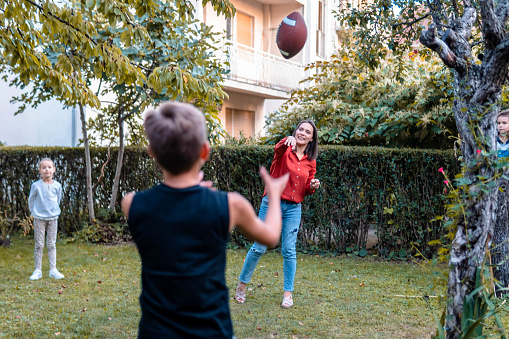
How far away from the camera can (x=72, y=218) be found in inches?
405

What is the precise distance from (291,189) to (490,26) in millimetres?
2348

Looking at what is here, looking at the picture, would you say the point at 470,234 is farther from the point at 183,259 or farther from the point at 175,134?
the point at 175,134

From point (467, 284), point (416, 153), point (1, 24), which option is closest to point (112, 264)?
point (1, 24)

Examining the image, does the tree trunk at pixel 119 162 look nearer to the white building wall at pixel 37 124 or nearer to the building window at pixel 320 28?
the white building wall at pixel 37 124

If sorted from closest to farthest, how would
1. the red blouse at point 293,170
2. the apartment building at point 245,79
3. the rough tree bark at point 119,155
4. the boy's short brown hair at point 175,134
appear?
the boy's short brown hair at point 175,134, the red blouse at point 293,170, the rough tree bark at point 119,155, the apartment building at point 245,79

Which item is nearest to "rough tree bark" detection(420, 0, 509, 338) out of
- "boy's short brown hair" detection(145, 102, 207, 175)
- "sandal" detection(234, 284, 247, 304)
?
"boy's short brown hair" detection(145, 102, 207, 175)

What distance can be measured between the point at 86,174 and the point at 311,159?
6075 mm

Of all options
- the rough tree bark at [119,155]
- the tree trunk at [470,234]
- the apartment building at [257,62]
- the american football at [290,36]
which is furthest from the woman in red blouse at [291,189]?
the apartment building at [257,62]

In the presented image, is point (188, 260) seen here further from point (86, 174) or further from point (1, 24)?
point (86, 174)

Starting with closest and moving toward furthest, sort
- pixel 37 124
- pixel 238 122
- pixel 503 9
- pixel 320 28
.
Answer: pixel 503 9 → pixel 37 124 → pixel 238 122 → pixel 320 28

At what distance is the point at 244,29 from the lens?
17000 millimetres

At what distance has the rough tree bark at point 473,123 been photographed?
3266 mm

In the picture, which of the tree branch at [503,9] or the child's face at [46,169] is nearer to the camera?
the tree branch at [503,9]

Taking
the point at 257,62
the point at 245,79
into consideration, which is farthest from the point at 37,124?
the point at 257,62
